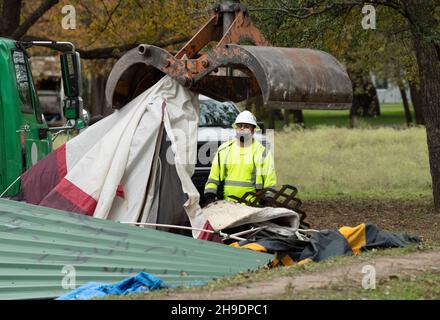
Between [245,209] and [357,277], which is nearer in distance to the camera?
[357,277]

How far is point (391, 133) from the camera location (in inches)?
1345

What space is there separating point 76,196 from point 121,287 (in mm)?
2507

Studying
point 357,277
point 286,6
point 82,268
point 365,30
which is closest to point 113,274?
point 82,268

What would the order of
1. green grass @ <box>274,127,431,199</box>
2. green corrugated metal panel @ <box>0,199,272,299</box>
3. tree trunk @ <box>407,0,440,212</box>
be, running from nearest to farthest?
green corrugated metal panel @ <box>0,199,272,299</box> → tree trunk @ <box>407,0,440,212</box> → green grass @ <box>274,127,431,199</box>

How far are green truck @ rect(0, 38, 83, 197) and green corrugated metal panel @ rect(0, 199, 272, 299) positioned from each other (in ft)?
6.13

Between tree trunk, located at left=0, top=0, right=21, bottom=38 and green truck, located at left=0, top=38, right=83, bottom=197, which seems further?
tree trunk, located at left=0, top=0, right=21, bottom=38

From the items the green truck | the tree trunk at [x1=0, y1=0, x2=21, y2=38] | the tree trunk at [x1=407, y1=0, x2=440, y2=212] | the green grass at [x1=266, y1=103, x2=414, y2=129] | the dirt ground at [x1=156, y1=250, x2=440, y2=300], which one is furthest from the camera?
the green grass at [x1=266, y1=103, x2=414, y2=129]

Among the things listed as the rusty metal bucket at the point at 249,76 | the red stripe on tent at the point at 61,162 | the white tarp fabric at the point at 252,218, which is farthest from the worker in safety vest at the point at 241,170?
the red stripe on tent at the point at 61,162

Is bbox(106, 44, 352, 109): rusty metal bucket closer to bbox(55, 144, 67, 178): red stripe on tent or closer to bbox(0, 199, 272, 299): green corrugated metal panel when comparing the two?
bbox(55, 144, 67, 178): red stripe on tent

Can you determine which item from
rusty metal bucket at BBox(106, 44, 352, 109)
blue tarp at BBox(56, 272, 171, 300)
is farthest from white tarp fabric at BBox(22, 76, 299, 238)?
blue tarp at BBox(56, 272, 171, 300)

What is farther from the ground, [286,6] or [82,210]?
[286,6]

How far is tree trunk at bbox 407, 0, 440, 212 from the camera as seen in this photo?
1547cm
